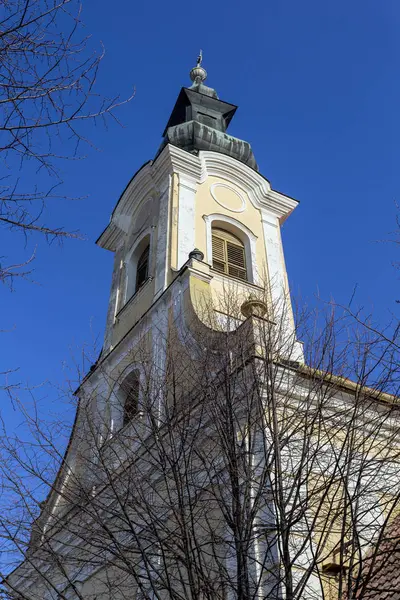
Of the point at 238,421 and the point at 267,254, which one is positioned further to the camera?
the point at 267,254

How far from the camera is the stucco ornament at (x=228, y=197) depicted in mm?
18266

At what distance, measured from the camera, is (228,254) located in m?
17.1

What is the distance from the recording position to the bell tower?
15766 mm

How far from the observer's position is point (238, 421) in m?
8.09

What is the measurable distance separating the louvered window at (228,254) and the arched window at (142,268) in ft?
5.66

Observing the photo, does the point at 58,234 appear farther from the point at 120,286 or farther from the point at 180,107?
the point at 180,107

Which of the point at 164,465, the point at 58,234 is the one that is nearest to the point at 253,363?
the point at 164,465

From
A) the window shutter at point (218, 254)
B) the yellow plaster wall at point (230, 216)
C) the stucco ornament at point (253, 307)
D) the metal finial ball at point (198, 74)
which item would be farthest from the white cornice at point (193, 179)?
the metal finial ball at point (198, 74)

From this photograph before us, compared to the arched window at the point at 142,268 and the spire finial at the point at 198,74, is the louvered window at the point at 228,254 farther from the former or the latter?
the spire finial at the point at 198,74

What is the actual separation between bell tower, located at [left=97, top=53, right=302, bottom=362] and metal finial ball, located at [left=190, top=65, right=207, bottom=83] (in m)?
9.13

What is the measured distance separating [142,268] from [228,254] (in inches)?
88.3

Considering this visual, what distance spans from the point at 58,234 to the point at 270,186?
47.8 feet

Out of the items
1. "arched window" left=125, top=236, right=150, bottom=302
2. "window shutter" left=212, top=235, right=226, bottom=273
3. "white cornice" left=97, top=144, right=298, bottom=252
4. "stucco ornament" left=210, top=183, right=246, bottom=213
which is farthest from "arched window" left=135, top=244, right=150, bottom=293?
"stucco ornament" left=210, top=183, right=246, bottom=213

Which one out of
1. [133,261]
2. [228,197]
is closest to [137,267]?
[133,261]
